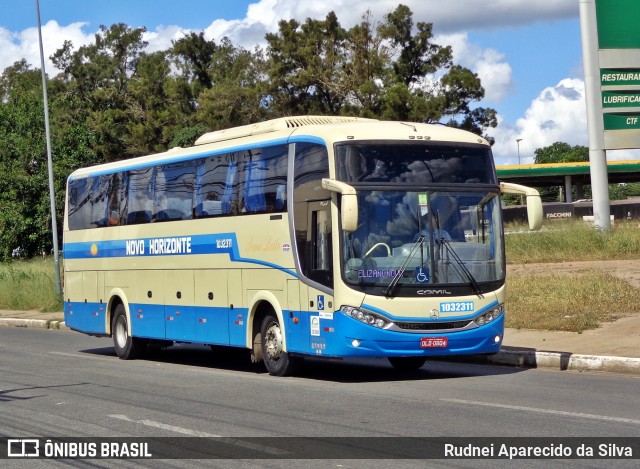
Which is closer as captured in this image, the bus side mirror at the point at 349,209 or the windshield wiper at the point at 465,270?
the bus side mirror at the point at 349,209

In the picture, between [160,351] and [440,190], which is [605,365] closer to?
[440,190]

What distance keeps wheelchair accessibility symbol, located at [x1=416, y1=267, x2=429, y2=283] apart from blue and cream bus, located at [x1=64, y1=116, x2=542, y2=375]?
29 millimetres

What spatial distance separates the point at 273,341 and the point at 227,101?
4467cm

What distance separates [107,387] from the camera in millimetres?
14516

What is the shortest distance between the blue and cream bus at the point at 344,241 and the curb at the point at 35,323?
42.9 feet

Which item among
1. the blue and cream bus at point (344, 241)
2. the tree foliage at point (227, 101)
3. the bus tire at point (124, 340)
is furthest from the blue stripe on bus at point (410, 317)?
the tree foliage at point (227, 101)

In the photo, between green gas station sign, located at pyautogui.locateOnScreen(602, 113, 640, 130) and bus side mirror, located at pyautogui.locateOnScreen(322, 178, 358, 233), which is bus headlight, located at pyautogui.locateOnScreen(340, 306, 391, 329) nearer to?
bus side mirror, located at pyautogui.locateOnScreen(322, 178, 358, 233)

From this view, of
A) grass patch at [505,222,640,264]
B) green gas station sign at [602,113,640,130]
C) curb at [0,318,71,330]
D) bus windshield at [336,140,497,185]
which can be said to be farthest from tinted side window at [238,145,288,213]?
green gas station sign at [602,113,640,130]

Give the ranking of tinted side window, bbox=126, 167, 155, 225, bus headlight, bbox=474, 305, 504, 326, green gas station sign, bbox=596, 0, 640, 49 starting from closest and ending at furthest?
bus headlight, bbox=474, 305, 504, 326 → tinted side window, bbox=126, 167, 155, 225 → green gas station sign, bbox=596, 0, 640, 49

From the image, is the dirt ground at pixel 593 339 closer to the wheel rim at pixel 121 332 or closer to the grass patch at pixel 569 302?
the grass patch at pixel 569 302

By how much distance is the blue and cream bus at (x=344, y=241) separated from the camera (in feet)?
45.9

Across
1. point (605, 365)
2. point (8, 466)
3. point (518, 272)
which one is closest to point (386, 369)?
point (605, 365)

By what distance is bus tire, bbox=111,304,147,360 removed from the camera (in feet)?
65.4

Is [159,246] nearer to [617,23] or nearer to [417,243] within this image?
[417,243]
